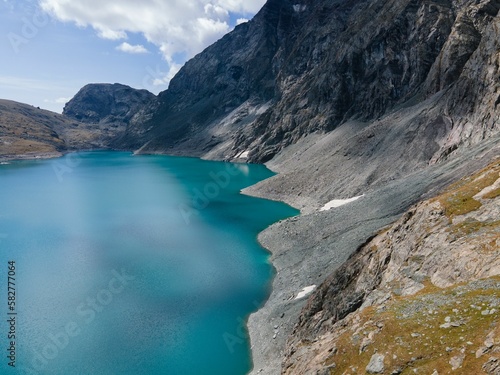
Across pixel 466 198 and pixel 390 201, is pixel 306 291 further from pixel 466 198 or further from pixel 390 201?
pixel 390 201

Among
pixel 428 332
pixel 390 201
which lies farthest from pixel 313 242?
pixel 428 332

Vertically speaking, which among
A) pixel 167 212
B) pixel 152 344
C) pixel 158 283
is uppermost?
pixel 167 212

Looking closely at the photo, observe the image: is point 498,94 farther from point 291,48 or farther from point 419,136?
point 291,48

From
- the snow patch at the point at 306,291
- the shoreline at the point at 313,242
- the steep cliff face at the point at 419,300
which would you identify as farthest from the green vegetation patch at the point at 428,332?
the snow patch at the point at 306,291

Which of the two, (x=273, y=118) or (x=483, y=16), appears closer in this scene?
(x=483, y=16)

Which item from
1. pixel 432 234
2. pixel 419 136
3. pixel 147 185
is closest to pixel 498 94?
pixel 419 136

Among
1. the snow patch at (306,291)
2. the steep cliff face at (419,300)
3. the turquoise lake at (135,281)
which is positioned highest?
the turquoise lake at (135,281)

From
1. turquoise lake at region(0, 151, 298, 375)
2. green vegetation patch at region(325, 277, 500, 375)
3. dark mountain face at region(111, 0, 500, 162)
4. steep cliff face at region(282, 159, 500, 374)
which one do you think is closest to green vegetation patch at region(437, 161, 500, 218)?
steep cliff face at region(282, 159, 500, 374)

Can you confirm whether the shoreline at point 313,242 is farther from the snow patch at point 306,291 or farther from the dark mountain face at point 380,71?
the dark mountain face at point 380,71
